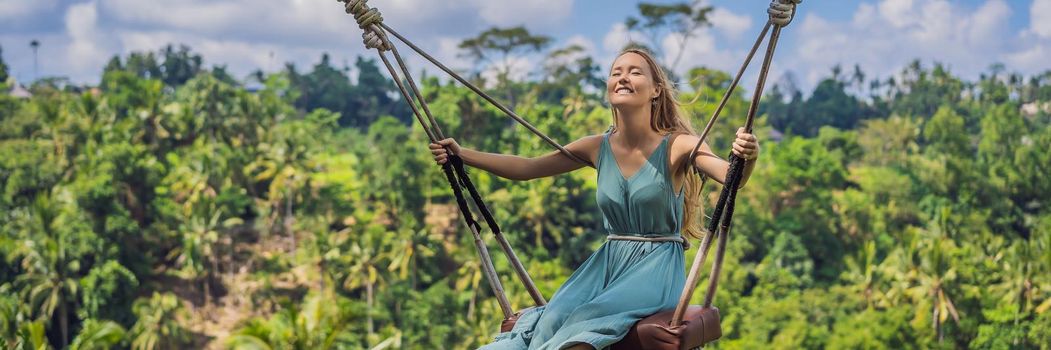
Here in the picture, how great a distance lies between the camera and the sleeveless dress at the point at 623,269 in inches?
124

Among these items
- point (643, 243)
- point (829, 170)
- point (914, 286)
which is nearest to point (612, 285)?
point (643, 243)

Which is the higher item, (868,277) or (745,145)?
(745,145)

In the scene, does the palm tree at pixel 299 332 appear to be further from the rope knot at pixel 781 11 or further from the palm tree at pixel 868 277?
the rope knot at pixel 781 11

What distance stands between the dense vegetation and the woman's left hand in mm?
23068

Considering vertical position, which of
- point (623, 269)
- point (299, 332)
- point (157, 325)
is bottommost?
point (157, 325)

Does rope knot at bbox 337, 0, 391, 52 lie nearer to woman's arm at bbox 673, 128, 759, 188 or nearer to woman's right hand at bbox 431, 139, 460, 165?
woman's right hand at bbox 431, 139, 460, 165

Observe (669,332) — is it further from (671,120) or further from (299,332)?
(299,332)

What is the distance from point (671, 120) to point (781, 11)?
573 millimetres

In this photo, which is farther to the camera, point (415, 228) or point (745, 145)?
point (415, 228)

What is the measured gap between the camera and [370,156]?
1442 inches

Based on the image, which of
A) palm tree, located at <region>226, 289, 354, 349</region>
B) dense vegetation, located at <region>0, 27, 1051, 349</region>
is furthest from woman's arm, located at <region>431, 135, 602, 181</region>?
dense vegetation, located at <region>0, 27, 1051, 349</region>

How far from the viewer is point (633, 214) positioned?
10.8 feet

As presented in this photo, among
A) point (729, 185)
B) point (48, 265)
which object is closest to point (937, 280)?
point (48, 265)

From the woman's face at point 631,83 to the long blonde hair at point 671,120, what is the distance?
2 centimetres
